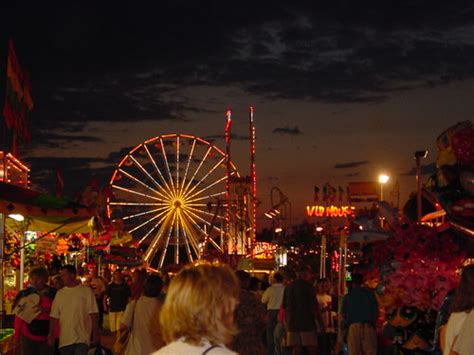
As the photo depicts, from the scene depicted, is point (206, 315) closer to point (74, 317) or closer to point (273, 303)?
point (74, 317)

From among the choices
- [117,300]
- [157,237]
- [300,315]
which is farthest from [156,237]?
[300,315]

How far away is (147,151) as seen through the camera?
48.1m

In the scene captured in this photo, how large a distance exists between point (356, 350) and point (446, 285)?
2.43 m

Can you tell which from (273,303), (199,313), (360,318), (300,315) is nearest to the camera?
(199,313)

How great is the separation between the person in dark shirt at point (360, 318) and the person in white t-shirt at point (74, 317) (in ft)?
13.0

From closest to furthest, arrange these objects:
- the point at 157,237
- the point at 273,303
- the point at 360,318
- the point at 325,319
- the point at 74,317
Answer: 1. the point at 74,317
2. the point at 360,318
3. the point at 273,303
4. the point at 325,319
5. the point at 157,237

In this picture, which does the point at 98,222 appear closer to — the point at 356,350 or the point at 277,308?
the point at 277,308

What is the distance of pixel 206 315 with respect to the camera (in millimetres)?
3703

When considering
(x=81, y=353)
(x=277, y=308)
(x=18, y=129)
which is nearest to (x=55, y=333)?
(x=81, y=353)

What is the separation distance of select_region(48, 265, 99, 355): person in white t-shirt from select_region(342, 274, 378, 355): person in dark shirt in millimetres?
3961

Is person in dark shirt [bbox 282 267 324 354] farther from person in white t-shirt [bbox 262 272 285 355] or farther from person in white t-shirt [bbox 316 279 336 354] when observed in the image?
person in white t-shirt [bbox 316 279 336 354]

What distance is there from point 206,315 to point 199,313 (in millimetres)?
30

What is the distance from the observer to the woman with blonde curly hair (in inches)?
145

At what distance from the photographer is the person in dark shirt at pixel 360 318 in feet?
41.9
